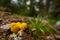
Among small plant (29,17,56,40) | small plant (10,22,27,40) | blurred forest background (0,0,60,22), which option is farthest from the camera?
blurred forest background (0,0,60,22)

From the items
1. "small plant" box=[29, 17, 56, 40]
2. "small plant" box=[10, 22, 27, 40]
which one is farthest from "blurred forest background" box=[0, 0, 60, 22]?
"small plant" box=[10, 22, 27, 40]

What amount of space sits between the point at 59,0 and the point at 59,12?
2.90 feet

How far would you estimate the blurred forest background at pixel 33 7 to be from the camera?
35.0 feet

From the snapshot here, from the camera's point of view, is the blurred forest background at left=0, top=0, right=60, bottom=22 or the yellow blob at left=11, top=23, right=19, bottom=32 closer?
the yellow blob at left=11, top=23, right=19, bottom=32

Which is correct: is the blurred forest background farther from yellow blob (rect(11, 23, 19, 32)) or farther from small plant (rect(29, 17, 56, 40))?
yellow blob (rect(11, 23, 19, 32))

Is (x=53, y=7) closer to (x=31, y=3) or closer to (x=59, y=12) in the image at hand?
(x=59, y=12)

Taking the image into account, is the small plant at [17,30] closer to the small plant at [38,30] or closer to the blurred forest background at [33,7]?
the small plant at [38,30]

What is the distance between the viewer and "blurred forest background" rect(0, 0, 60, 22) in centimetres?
1066

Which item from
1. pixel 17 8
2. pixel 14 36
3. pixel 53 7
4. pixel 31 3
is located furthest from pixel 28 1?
pixel 14 36

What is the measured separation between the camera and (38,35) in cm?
503

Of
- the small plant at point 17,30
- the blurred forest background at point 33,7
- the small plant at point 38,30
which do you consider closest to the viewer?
the small plant at point 17,30

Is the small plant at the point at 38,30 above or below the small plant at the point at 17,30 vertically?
below

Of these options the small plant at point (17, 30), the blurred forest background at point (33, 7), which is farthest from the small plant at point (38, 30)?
the blurred forest background at point (33, 7)

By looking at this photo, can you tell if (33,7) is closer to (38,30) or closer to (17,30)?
(38,30)
